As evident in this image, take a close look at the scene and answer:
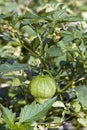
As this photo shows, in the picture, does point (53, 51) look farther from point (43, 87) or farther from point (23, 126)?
point (23, 126)

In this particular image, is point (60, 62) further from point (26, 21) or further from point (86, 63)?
point (26, 21)

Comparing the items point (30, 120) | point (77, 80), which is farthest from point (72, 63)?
point (30, 120)

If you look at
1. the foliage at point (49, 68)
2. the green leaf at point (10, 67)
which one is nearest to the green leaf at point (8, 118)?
the foliage at point (49, 68)

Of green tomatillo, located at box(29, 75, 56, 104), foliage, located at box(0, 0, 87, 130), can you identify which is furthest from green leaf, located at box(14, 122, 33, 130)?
green tomatillo, located at box(29, 75, 56, 104)

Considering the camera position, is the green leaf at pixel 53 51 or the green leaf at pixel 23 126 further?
the green leaf at pixel 53 51

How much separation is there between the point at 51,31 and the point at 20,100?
Result: 44 centimetres

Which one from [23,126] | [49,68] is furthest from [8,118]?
[49,68]

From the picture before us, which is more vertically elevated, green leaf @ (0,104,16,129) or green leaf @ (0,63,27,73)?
green leaf @ (0,63,27,73)

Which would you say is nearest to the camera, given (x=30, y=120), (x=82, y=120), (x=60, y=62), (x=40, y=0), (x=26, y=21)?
(x=30, y=120)

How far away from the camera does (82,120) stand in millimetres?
1292

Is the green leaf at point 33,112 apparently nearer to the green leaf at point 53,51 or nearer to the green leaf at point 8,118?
the green leaf at point 8,118

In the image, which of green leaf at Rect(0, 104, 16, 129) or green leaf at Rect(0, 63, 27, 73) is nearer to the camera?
green leaf at Rect(0, 104, 16, 129)

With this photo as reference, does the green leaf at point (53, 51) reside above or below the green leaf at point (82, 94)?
above

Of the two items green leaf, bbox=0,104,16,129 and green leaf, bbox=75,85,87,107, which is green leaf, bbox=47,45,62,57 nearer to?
green leaf, bbox=75,85,87,107
